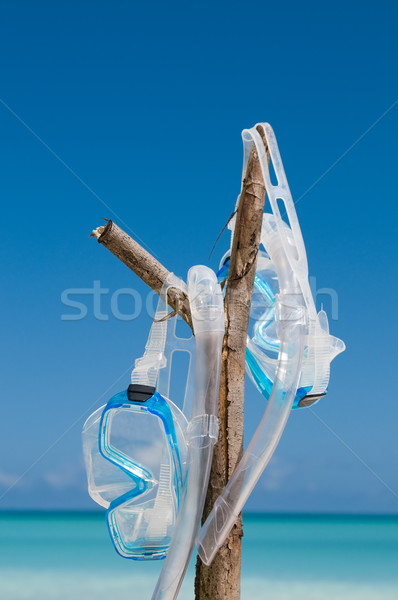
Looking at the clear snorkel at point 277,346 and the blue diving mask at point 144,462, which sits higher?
the clear snorkel at point 277,346

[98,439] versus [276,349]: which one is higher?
[276,349]

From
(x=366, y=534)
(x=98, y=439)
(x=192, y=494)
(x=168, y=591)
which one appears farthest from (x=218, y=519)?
(x=366, y=534)

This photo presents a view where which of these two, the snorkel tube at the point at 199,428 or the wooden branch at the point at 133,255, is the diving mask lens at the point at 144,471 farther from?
the wooden branch at the point at 133,255

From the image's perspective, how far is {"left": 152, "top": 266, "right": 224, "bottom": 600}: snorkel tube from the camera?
1963mm

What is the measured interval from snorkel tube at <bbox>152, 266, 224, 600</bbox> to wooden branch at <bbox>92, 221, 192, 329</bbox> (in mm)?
384

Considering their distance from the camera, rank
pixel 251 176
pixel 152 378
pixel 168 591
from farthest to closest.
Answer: pixel 251 176, pixel 152 378, pixel 168 591

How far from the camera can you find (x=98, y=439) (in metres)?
2.07

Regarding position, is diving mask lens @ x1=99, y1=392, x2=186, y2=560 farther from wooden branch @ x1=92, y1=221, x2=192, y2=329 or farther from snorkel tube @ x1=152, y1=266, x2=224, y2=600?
wooden branch @ x1=92, y1=221, x2=192, y2=329

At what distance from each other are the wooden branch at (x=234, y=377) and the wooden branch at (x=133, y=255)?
1.00 ft

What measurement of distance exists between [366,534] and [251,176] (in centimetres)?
2362

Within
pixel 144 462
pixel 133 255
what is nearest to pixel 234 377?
pixel 144 462

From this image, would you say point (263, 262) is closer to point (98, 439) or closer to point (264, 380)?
point (264, 380)

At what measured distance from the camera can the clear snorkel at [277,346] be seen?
1.97 meters

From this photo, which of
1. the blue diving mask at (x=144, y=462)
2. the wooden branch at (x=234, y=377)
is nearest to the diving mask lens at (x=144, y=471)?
the blue diving mask at (x=144, y=462)
